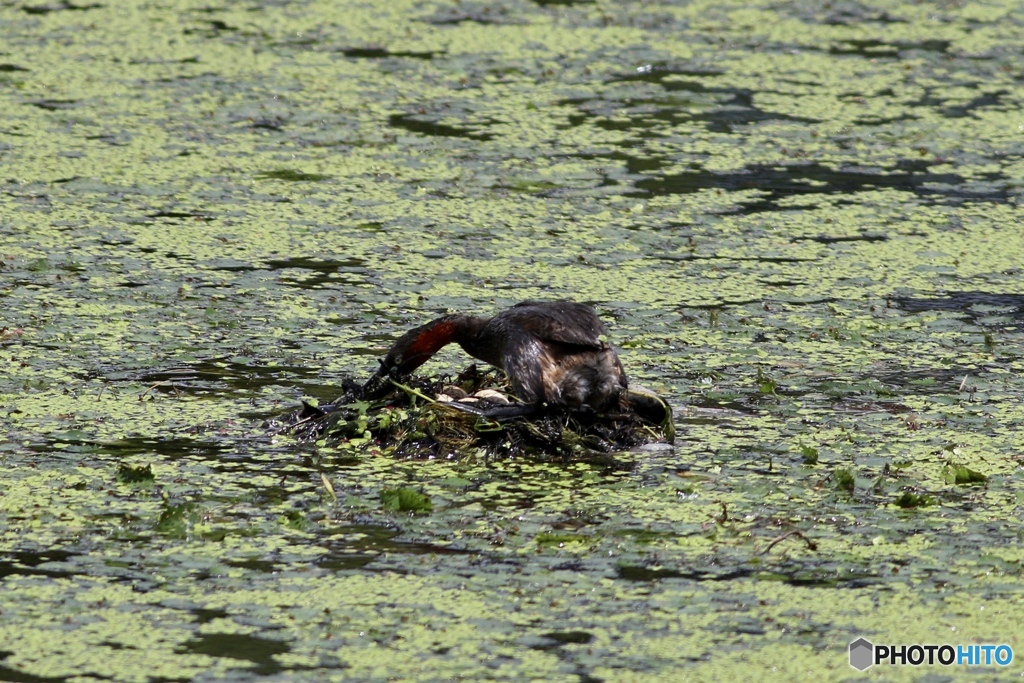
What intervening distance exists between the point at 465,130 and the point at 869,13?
482 centimetres

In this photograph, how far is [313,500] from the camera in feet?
19.4

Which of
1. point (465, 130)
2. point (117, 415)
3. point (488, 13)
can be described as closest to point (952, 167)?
point (465, 130)

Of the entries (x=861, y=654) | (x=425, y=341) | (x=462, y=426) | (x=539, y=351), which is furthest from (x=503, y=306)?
(x=861, y=654)

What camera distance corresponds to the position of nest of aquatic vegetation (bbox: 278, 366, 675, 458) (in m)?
6.50

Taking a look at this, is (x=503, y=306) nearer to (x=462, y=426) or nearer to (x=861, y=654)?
(x=462, y=426)

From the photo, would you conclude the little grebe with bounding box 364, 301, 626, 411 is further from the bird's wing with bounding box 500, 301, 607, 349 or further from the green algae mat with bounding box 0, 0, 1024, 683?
the green algae mat with bounding box 0, 0, 1024, 683

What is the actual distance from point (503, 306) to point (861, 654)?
3.76m

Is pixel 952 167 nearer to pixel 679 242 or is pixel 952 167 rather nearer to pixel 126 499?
pixel 679 242

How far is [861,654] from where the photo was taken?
15.7 feet

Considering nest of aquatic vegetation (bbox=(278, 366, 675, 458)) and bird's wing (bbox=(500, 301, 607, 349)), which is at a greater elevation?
bird's wing (bbox=(500, 301, 607, 349))

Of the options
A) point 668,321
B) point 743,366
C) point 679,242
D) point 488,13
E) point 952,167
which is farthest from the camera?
point 488,13

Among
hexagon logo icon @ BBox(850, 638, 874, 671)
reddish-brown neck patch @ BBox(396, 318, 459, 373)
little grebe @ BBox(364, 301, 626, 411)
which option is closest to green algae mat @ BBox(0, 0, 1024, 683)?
hexagon logo icon @ BBox(850, 638, 874, 671)

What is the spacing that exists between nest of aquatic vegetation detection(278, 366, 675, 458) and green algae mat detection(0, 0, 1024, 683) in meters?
0.09

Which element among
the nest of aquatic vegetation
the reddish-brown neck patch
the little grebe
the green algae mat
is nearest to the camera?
the green algae mat
